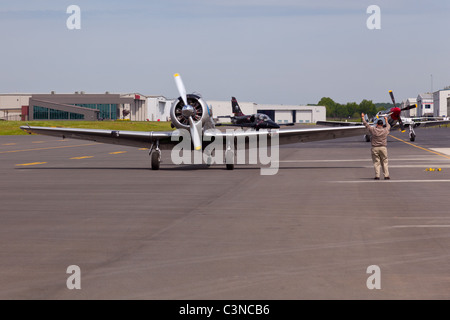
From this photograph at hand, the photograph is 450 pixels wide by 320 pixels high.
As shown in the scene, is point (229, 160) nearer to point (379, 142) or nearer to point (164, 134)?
point (164, 134)

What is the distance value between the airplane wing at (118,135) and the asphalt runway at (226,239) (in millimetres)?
6269

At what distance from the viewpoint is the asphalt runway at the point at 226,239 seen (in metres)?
7.20

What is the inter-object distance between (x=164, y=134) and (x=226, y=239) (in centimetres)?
1618

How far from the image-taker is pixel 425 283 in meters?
7.30

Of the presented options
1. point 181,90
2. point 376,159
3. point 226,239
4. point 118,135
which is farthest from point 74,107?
point 226,239

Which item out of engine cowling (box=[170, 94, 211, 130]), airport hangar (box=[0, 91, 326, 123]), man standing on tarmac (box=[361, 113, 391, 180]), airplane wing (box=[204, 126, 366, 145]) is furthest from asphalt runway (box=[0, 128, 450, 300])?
airport hangar (box=[0, 91, 326, 123])

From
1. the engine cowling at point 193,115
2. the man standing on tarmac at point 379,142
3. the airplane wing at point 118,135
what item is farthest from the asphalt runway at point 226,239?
the airplane wing at point 118,135

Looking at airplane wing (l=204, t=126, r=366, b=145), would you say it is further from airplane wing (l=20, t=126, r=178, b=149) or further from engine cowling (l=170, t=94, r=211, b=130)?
airplane wing (l=20, t=126, r=178, b=149)

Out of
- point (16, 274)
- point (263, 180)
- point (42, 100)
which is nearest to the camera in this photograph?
point (16, 274)

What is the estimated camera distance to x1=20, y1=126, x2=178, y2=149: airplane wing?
26312 mm

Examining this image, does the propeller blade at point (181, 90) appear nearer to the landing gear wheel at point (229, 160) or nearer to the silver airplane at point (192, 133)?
the silver airplane at point (192, 133)
